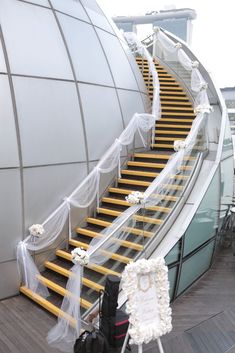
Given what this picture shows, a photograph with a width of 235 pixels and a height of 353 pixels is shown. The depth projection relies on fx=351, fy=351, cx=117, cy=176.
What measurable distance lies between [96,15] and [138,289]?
673 centimetres

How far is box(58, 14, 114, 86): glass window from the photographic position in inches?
275

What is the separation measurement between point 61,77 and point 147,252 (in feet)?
11.7

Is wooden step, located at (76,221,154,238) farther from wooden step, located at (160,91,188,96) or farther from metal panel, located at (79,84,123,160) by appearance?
wooden step, located at (160,91,188,96)

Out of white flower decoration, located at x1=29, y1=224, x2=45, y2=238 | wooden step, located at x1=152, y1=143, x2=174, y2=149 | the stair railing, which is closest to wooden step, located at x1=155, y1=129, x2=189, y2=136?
wooden step, located at x1=152, y1=143, x2=174, y2=149

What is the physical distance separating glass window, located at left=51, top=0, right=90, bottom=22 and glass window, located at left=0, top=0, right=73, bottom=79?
0.37 meters

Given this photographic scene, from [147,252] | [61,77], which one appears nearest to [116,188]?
[147,252]

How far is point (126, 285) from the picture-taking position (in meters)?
3.83

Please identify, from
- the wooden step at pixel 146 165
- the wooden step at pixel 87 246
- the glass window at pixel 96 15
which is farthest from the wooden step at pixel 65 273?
the glass window at pixel 96 15

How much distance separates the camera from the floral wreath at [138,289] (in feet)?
12.5

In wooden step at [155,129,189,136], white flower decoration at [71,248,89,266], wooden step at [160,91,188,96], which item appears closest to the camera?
white flower decoration at [71,248,89,266]

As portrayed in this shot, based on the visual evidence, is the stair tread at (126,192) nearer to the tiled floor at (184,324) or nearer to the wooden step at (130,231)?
the wooden step at (130,231)

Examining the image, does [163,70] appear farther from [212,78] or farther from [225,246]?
[225,246]

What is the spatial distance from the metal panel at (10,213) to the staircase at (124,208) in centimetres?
81

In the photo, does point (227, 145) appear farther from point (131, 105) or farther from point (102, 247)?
point (102, 247)
